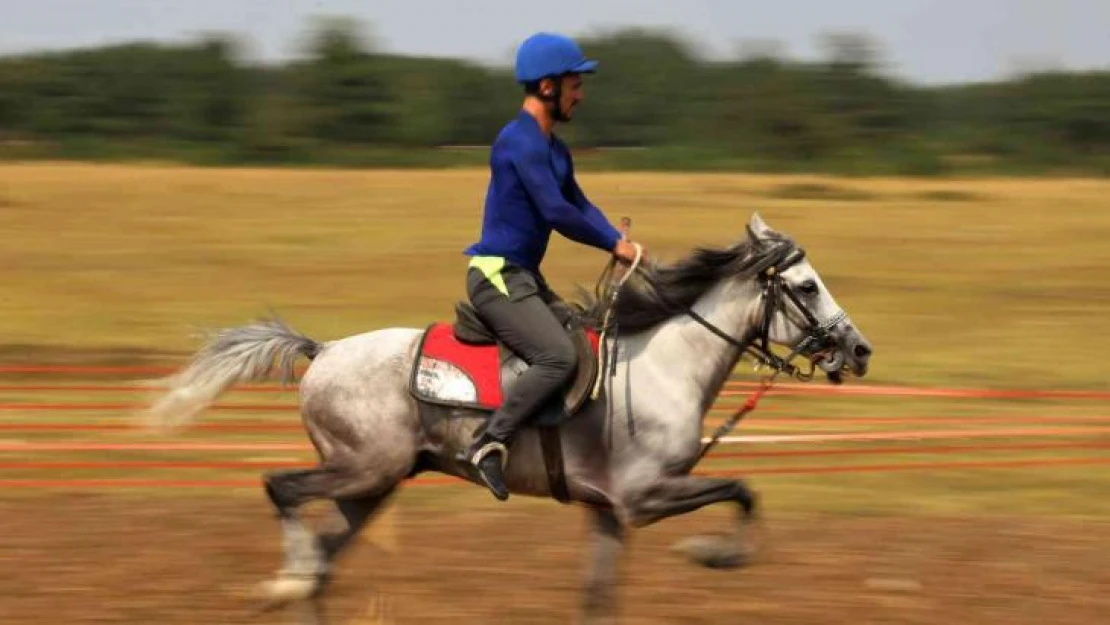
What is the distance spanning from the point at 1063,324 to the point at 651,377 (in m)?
14.7

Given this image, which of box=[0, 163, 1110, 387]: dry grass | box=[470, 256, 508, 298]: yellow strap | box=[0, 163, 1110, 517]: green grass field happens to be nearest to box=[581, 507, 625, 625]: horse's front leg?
box=[470, 256, 508, 298]: yellow strap

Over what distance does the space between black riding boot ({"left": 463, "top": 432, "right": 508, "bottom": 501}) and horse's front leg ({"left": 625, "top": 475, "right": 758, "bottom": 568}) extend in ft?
1.74

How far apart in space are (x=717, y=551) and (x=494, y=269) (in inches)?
58.0

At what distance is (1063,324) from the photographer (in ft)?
66.8

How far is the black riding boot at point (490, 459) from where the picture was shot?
6723mm

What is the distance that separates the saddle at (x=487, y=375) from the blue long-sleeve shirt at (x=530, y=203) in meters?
0.30

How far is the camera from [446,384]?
22.5ft

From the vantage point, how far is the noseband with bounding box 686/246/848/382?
6.91 m

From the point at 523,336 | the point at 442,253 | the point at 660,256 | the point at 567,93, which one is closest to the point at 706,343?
the point at 523,336

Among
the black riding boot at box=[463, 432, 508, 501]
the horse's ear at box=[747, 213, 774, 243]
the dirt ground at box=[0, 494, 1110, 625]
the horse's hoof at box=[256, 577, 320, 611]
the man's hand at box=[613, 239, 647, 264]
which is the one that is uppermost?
the horse's ear at box=[747, 213, 774, 243]

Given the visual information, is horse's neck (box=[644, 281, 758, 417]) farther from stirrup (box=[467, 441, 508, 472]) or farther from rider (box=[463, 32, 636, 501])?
stirrup (box=[467, 441, 508, 472])

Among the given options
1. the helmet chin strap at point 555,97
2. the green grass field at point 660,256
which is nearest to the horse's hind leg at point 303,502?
the helmet chin strap at point 555,97

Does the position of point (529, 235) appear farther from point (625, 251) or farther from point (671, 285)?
point (671, 285)

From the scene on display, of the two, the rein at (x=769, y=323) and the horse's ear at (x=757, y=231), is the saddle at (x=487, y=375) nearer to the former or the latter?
the rein at (x=769, y=323)
